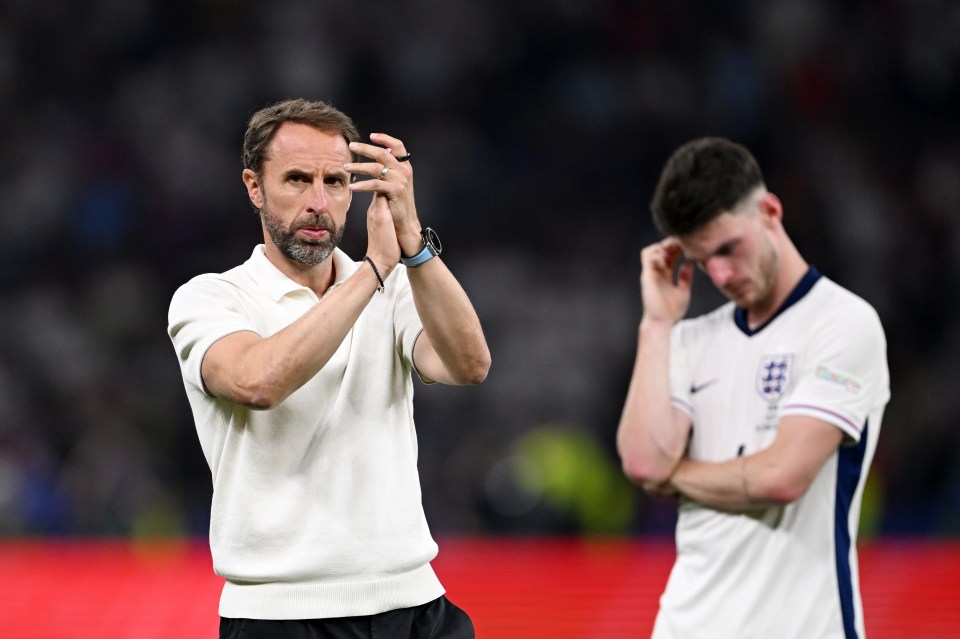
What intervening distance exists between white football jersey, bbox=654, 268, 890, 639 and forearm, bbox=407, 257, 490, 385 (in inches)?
27.1

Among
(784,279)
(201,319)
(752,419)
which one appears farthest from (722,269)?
(201,319)

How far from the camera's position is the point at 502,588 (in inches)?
237

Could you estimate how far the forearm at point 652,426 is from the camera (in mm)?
3148

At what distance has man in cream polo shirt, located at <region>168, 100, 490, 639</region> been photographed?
8.62 ft

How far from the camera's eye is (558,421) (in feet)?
29.6

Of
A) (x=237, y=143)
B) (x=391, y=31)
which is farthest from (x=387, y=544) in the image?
(x=391, y=31)

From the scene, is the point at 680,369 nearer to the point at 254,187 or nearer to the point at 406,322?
the point at 406,322

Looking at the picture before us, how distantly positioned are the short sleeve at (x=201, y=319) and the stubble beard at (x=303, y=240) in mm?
156

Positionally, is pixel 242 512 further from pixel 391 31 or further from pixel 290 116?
pixel 391 31

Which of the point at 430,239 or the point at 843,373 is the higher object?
the point at 430,239

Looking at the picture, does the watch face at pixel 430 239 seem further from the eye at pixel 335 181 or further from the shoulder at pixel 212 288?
the shoulder at pixel 212 288

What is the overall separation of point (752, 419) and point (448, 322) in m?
0.87

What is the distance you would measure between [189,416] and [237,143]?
3058 mm

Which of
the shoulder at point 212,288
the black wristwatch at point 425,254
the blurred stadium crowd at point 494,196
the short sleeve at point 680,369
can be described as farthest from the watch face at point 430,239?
the blurred stadium crowd at point 494,196
